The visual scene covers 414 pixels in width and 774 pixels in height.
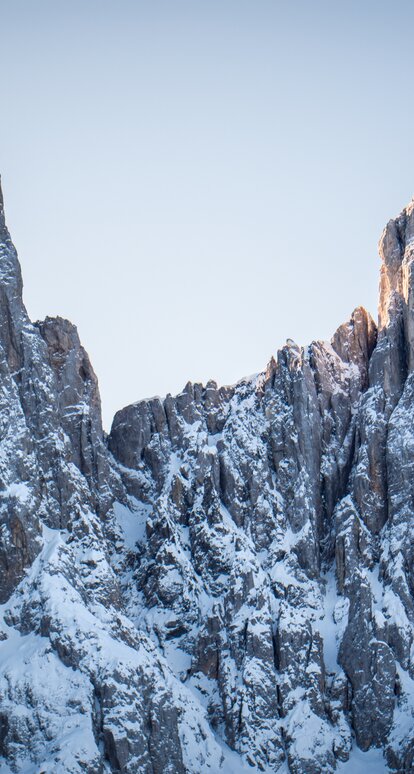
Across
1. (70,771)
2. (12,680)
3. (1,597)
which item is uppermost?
(1,597)

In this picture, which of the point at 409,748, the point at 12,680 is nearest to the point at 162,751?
the point at 12,680

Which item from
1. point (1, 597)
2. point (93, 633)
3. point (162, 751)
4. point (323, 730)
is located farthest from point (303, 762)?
point (1, 597)

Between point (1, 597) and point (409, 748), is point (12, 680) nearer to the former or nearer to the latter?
point (1, 597)

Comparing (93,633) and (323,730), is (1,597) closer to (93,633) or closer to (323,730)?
(93,633)

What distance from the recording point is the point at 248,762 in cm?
19725

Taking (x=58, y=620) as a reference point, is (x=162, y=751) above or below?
below

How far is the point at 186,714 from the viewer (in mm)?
197375

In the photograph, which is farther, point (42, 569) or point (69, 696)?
point (42, 569)

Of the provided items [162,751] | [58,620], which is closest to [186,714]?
[162,751]

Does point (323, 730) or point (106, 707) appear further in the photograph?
point (323, 730)

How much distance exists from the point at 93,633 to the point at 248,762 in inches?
1133

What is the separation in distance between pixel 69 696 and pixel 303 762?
35.1m

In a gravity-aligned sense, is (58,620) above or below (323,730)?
above

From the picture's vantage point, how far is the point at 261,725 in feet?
655
